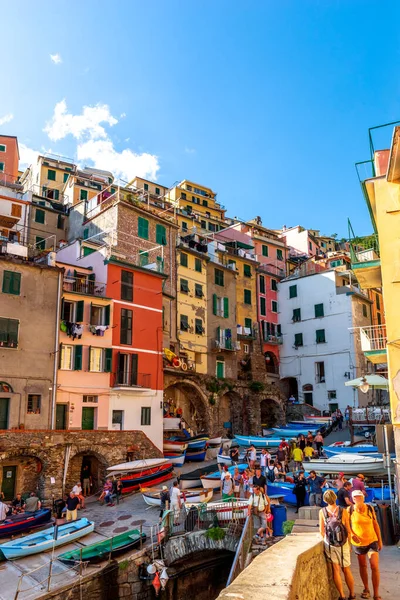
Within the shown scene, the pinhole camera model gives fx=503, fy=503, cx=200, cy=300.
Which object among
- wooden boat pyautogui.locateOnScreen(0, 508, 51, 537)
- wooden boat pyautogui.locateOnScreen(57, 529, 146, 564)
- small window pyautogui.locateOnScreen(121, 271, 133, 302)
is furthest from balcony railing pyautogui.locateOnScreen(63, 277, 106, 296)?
wooden boat pyautogui.locateOnScreen(57, 529, 146, 564)

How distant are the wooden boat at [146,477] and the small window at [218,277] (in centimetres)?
2262

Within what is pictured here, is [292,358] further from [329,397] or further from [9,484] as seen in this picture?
[9,484]

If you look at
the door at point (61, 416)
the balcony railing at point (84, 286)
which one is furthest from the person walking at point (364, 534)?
the balcony railing at point (84, 286)

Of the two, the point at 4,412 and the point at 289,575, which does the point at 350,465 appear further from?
the point at 4,412

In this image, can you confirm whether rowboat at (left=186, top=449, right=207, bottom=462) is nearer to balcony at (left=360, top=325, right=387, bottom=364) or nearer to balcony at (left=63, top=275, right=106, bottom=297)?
balcony at (left=63, top=275, right=106, bottom=297)

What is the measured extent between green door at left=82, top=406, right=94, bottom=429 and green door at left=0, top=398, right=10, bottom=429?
4496mm

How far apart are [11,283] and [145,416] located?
11.1 metres

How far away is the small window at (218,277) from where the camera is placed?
152ft

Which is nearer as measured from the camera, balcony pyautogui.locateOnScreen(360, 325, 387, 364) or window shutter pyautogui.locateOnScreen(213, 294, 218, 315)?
balcony pyautogui.locateOnScreen(360, 325, 387, 364)

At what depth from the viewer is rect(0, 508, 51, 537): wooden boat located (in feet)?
62.0

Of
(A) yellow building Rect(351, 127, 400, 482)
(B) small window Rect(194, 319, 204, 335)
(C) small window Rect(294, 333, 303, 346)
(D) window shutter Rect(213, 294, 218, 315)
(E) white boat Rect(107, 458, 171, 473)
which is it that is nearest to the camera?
(A) yellow building Rect(351, 127, 400, 482)

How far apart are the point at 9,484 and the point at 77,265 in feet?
46.4

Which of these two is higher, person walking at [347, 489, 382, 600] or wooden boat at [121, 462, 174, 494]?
person walking at [347, 489, 382, 600]

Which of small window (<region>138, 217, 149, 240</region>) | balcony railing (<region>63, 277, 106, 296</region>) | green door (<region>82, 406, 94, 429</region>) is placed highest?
small window (<region>138, 217, 149, 240</region>)
